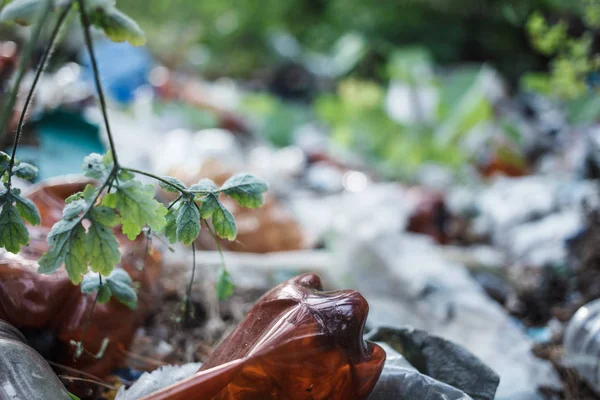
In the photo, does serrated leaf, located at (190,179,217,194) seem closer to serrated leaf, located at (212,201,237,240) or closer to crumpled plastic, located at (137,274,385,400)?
serrated leaf, located at (212,201,237,240)

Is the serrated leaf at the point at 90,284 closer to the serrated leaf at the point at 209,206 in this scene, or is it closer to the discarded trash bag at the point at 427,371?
the serrated leaf at the point at 209,206

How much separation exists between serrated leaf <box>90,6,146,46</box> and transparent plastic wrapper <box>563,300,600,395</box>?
79cm

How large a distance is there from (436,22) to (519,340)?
9.61 ft

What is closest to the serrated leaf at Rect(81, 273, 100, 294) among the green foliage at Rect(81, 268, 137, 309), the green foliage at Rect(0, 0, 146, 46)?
the green foliage at Rect(81, 268, 137, 309)

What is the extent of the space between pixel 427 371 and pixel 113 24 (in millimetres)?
442

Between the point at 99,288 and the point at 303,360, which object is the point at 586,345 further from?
the point at 99,288

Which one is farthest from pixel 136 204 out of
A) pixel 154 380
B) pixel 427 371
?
pixel 427 371

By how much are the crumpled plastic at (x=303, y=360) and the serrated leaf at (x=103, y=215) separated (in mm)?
129

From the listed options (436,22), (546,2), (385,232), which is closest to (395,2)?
(436,22)

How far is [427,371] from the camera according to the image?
1.90 feet

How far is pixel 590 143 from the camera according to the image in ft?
5.29

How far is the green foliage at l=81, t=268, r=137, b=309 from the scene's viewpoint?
1.66ft

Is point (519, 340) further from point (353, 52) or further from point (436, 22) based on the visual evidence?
point (436, 22)

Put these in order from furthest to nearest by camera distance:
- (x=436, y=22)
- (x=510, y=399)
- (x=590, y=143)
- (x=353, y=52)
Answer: (x=436, y=22), (x=353, y=52), (x=590, y=143), (x=510, y=399)
